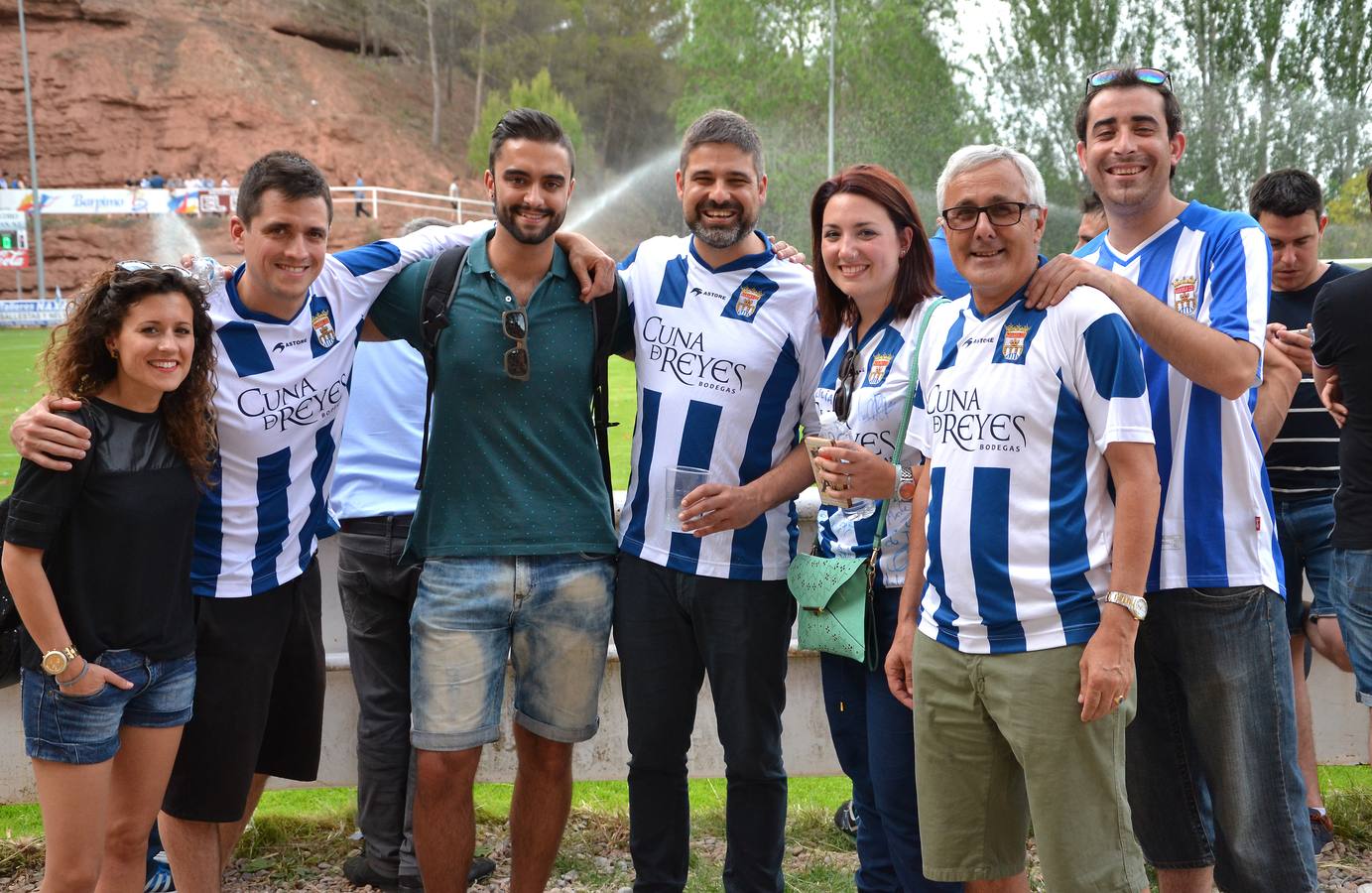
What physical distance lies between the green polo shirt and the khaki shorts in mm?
1176

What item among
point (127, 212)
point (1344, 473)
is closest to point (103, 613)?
point (1344, 473)

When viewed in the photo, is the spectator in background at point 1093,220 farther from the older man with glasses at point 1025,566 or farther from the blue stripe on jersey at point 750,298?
the older man with glasses at point 1025,566

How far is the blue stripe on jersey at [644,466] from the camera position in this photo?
12.1 feet

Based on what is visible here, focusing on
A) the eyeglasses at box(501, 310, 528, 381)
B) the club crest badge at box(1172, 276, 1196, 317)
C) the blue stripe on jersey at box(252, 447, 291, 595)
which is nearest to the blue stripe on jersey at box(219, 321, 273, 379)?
the blue stripe on jersey at box(252, 447, 291, 595)

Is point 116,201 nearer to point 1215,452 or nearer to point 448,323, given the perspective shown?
point 448,323

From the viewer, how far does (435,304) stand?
143 inches

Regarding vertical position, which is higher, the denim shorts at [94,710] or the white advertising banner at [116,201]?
the white advertising banner at [116,201]

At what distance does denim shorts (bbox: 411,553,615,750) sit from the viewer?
11.7ft

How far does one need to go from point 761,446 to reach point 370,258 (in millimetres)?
1375

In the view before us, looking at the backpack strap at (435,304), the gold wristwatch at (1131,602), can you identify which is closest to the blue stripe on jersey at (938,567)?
the gold wristwatch at (1131,602)

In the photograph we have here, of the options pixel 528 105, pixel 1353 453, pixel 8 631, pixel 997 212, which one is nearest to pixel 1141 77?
pixel 997 212

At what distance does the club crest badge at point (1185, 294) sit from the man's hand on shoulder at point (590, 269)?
63.7 inches

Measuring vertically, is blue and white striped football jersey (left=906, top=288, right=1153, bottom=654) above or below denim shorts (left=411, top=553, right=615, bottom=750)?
above

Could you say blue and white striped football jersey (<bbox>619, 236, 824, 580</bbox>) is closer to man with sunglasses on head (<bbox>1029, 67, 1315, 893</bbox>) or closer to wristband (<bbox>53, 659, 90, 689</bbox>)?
man with sunglasses on head (<bbox>1029, 67, 1315, 893</bbox>)
